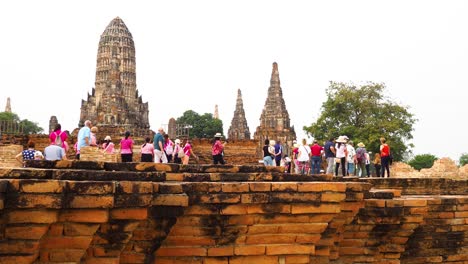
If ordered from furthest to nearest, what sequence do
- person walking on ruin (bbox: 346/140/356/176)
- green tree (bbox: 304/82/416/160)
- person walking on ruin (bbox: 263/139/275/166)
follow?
1. green tree (bbox: 304/82/416/160)
2. person walking on ruin (bbox: 346/140/356/176)
3. person walking on ruin (bbox: 263/139/275/166)

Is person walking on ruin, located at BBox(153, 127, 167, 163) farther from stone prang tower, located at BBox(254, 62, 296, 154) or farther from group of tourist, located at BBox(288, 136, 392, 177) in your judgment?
stone prang tower, located at BBox(254, 62, 296, 154)

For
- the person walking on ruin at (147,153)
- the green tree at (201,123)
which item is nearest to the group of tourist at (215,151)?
the person walking on ruin at (147,153)

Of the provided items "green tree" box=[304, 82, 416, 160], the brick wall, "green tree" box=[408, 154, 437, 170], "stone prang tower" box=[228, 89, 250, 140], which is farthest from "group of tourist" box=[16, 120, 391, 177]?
"green tree" box=[408, 154, 437, 170]

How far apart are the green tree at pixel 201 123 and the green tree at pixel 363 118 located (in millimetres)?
30760

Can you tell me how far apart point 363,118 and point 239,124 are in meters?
17.0

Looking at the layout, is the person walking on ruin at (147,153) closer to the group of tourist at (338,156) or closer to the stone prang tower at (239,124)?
the group of tourist at (338,156)

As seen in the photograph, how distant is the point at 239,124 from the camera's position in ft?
172

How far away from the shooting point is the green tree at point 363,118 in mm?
35812

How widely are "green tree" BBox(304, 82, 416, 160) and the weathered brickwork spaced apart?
31118mm

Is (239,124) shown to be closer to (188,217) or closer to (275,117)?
(275,117)

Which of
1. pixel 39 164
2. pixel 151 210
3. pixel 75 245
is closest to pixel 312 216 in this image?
pixel 151 210

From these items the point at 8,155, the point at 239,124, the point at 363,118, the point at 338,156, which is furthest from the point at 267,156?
the point at 239,124

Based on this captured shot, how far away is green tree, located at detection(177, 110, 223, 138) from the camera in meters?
68.5

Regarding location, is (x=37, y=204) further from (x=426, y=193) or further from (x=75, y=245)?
(x=426, y=193)
